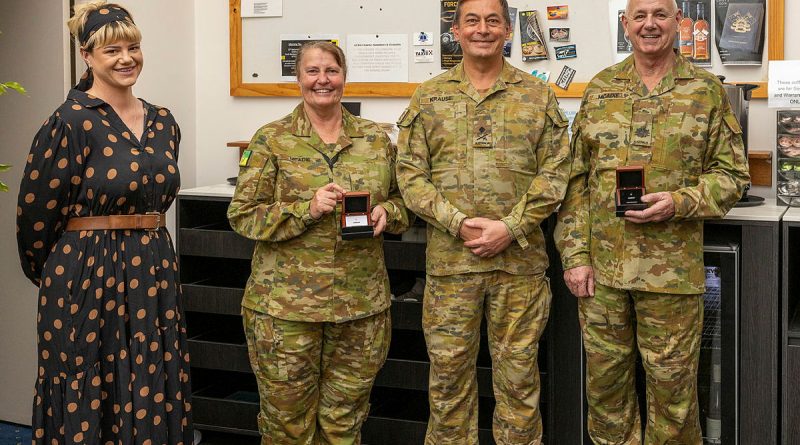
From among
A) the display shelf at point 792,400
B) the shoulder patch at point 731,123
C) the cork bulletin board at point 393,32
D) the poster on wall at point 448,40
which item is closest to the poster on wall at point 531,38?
the cork bulletin board at point 393,32

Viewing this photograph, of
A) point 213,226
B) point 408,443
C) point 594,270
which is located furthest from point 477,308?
point 213,226

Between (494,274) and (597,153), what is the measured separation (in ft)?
1.55

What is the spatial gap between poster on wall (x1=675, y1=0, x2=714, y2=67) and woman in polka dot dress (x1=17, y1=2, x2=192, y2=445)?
1.92 metres

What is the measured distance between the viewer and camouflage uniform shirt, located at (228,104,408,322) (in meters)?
2.72

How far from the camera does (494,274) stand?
2738 millimetres

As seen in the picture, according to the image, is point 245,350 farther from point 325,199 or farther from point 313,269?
point 325,199

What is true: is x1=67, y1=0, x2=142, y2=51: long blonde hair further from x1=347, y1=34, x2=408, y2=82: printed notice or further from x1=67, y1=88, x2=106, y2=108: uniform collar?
x1=347, y1=34, x2=408, y2=82: printed notice

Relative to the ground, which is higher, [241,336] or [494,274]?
[494,274]

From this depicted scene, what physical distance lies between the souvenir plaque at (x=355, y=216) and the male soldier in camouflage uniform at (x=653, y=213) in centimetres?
63

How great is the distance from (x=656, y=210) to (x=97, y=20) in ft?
5.24

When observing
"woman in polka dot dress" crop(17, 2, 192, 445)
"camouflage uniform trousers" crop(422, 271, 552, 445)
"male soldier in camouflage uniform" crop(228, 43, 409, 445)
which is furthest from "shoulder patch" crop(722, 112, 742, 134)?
"woman in polka dot dress" crop(17, 2, 192, 445)

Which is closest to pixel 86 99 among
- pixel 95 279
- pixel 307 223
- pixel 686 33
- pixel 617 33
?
pixel 95 279

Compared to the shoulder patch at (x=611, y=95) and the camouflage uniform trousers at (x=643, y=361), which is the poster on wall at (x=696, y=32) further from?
the camouflage uniform trousers at (x=643, y=361)

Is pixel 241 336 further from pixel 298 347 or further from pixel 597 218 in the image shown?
pixel 597 218
